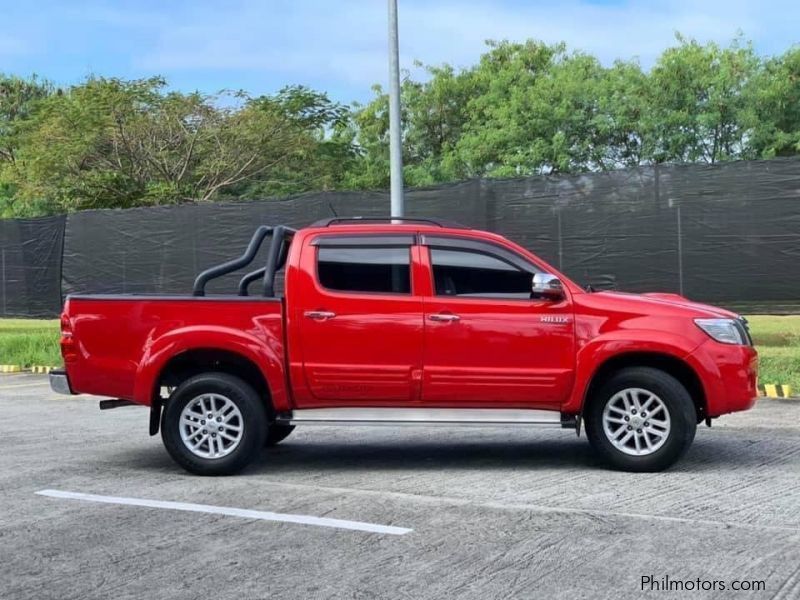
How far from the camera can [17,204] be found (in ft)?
124

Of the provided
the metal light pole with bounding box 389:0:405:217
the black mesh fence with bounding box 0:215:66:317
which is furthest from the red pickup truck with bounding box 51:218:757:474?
the black mesh fence with bounding box 0:215:66:317

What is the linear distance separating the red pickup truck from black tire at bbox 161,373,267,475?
0.04 ft

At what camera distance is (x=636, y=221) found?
15.2 metres

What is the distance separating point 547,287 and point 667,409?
1263mm

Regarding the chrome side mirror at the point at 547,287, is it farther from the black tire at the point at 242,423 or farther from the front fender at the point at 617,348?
the black tire at the point at 242,423

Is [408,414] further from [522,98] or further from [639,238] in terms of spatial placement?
[522,98]

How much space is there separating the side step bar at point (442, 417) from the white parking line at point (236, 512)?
136 centimetres

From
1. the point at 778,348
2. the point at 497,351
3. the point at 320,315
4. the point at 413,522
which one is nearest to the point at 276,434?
the point at 320,315

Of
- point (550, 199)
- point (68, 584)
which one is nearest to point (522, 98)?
point (550, 199)

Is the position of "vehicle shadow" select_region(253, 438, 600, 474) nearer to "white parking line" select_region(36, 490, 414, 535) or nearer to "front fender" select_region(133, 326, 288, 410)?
"front fender" select_region(133, 326, 288, 410)

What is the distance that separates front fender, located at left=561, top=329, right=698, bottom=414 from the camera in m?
7.66

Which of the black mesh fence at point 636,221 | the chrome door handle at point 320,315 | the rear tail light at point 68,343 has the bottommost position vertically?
the rear tail light at point 68,343

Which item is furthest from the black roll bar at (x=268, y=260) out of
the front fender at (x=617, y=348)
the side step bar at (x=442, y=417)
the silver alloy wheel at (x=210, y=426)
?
the front fender at (x=617, y=348)

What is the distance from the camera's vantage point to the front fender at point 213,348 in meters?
7.91
